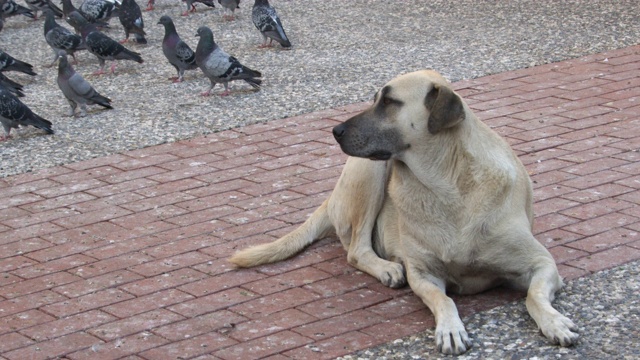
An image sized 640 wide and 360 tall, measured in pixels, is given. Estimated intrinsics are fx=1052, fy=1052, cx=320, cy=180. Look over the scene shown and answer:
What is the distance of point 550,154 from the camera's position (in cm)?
724

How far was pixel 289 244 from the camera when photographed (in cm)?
566

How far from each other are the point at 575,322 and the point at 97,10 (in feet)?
31.8

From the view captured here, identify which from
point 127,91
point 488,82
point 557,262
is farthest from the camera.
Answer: point 127,91

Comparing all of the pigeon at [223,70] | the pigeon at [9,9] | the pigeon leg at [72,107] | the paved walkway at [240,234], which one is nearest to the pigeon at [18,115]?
the pigeon leg at [72,107]

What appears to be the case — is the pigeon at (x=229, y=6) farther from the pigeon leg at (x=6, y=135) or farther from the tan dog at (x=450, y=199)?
the tan dog at (x=450, y=199)

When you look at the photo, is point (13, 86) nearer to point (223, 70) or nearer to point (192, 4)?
point (223, 70)

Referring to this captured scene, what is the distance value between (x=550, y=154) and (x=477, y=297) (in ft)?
8.11

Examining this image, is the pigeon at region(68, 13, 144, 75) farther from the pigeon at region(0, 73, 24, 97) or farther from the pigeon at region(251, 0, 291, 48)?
the pigeon at region(251, 0, 291, 48)

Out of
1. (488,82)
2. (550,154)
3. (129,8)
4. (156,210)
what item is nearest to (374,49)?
(488,82)

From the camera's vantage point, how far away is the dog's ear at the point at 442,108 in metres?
4.57

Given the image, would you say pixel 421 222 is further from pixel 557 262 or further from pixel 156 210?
pixel 156 210

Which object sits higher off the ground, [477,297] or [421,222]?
[421,222]

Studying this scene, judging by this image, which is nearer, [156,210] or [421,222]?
[421,222]

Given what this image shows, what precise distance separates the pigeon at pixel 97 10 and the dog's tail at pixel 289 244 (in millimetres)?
8050
